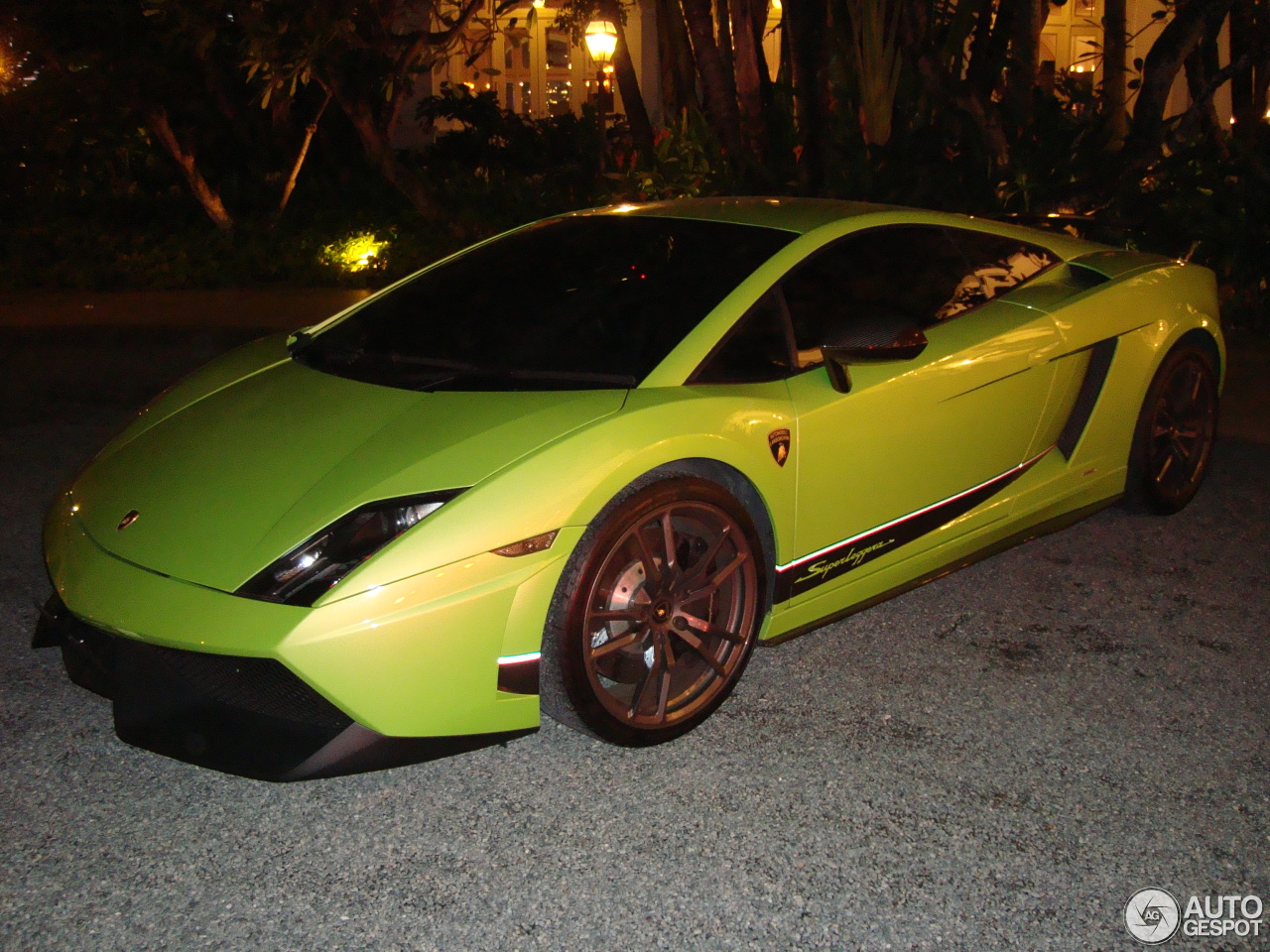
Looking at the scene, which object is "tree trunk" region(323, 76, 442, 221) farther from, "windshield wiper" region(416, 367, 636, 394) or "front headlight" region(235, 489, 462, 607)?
"front headlight" region(235, 489, 462, 607)

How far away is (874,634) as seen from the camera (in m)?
4.23

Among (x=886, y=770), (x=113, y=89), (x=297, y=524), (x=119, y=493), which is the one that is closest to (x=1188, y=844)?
(x=886, y=770)

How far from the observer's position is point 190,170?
48.2 feet

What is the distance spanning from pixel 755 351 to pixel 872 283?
623 millimetres

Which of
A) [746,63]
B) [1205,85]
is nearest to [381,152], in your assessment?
[746,63]

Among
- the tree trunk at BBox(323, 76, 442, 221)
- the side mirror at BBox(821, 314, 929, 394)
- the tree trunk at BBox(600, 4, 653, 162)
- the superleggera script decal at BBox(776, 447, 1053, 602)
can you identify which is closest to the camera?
the side mirror at BBox(821, 314, 929, 394)

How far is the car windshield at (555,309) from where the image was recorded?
3635 mm

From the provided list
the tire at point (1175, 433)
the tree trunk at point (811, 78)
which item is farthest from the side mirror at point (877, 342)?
the tree trunk at point (811, 78)

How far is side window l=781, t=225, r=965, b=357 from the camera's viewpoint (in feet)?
12.5

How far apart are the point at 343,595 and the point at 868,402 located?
5.54 feet

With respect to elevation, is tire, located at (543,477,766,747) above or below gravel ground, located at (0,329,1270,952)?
above

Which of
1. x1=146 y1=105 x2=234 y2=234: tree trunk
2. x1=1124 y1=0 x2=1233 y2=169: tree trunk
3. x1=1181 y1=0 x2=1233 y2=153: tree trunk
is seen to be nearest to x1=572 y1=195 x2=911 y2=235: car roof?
x1=1124 y1=0 x2=1233 y2=169: tree trunk

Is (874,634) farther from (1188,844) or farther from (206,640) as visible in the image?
(206,640)

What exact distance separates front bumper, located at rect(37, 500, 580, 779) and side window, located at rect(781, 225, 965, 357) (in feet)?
3.74
